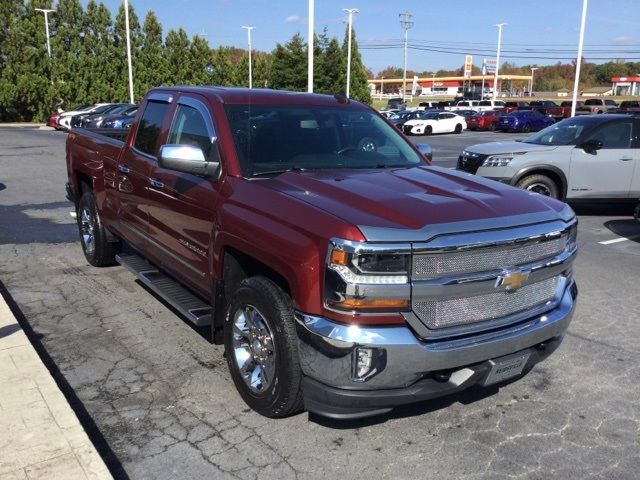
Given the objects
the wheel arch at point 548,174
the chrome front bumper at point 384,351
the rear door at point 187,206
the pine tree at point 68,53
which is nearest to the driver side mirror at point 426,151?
the rear door at point 187,206

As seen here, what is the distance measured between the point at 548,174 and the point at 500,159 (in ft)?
2.71

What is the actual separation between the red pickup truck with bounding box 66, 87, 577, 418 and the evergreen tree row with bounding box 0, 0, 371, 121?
43.1 m

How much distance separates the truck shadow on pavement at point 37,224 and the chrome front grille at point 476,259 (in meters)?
6.59

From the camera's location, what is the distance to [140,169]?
16.8 feet

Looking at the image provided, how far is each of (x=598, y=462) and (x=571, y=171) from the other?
754cm

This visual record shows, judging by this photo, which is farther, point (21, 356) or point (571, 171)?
point (571, 171)

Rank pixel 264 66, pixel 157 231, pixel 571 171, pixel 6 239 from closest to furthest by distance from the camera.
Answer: pixel 157 231 → pixel 6 239 → pixel 571 171 → pixel 264 66

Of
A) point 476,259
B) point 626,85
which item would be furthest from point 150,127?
point 626,85

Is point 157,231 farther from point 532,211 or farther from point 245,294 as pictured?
point 532,211

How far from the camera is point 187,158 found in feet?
12.6

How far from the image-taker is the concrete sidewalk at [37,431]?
9.71 feet

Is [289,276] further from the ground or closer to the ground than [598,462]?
further from the ground

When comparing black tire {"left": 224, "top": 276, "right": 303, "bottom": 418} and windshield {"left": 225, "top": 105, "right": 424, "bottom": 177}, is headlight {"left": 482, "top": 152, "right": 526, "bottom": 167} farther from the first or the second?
black tire {"left": 224, "top": 276, "right": 303, "bottom": 418}

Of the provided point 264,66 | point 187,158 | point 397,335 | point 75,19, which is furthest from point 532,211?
point 264,66
